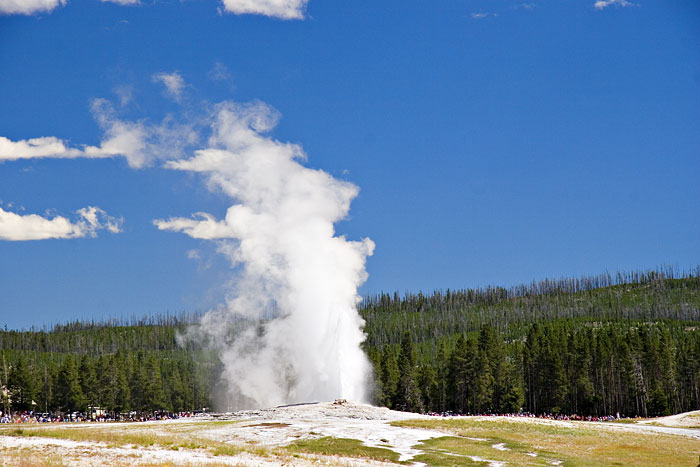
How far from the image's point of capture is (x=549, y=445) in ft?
159

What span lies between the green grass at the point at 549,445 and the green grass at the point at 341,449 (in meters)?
2.34

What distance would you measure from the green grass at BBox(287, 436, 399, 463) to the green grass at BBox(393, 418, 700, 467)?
234cm

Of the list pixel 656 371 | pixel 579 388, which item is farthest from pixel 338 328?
pixel 656 371

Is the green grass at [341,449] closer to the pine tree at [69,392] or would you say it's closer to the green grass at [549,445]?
the green grass at [549,445]

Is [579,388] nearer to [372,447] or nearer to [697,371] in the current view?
[697,371]

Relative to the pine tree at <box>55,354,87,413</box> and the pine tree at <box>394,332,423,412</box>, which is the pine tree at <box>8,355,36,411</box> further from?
the pine tree at <box>394,332,423,412</box>

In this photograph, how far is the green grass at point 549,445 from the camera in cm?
4103

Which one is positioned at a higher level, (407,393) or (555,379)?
(555,379)

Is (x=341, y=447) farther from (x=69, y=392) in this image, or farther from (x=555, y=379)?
(x=69, y=392)

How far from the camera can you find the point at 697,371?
344 ft

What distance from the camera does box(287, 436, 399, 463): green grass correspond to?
138 ft

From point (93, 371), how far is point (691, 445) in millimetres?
95307

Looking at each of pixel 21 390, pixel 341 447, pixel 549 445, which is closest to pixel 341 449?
pixel 341 447

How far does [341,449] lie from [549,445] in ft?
49.8
